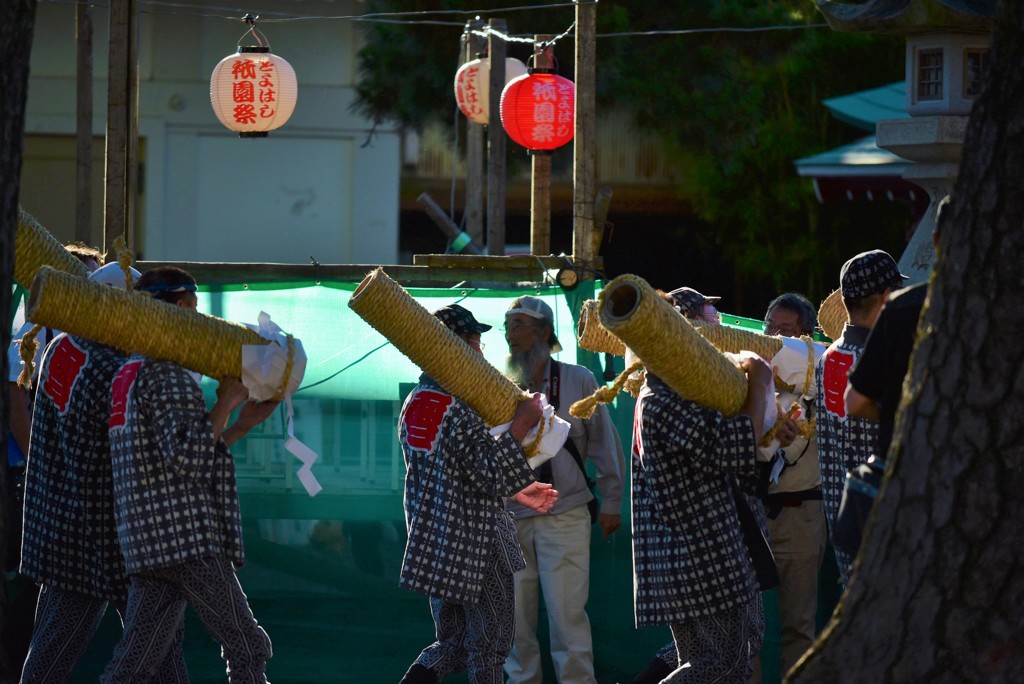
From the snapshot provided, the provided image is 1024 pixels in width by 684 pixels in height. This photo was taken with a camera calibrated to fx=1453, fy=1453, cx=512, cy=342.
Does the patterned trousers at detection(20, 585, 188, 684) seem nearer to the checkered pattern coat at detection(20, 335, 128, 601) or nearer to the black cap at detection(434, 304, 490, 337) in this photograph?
the checkered pattern coat at detection(20, 335, 128, 601)

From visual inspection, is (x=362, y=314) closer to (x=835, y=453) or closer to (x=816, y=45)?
(x=835, y=453)

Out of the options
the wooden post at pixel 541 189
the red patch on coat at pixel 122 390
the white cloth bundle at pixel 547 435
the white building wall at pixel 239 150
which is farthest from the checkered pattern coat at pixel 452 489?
the white building wall at pixel 239 150

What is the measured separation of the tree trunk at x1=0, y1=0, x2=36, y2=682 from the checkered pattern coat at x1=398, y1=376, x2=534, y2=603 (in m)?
1.78

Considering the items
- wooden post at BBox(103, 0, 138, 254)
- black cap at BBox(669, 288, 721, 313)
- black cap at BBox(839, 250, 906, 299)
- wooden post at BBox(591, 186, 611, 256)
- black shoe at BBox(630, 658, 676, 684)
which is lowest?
black shoe at BBox(630, 658, 676, 684)

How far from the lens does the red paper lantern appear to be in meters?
10.4

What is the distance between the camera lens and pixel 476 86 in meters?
11.9

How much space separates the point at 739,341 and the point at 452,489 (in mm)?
1281

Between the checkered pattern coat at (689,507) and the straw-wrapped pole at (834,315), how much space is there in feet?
5.07

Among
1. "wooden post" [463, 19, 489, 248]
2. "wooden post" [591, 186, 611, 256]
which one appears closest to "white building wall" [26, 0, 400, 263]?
"wooden post" [463, 19, 489, 248]

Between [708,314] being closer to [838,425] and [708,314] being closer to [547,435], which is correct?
[838,425]

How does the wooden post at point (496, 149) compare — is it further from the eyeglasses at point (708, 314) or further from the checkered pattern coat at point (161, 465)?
the checkered pattern coat at point (161, 465)

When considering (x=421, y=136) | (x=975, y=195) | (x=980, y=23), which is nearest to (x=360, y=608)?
(x=975, y=195)

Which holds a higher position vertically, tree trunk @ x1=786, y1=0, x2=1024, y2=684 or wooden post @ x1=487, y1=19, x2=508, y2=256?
wooden post @ x1=487, y1=19, x2=508, y2=256

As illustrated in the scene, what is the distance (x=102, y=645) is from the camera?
6.27 m
